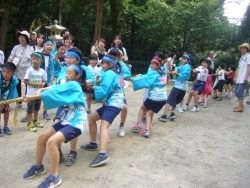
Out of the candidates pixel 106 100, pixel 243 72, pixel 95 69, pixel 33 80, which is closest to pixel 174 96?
pixel 95 69

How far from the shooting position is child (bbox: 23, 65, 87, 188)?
10.5 ft

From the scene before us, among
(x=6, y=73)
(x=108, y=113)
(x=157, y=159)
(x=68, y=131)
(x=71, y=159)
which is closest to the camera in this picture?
(x=68, y=131)

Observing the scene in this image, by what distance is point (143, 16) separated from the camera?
16.9 metres

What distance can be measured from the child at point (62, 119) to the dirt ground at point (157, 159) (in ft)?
0.60

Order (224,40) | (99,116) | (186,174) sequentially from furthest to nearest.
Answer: (224,40) → (99,116) → (186,174)

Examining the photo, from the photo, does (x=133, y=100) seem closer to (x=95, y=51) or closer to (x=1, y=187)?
(x=95, y=51)

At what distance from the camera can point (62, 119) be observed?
11.5ft

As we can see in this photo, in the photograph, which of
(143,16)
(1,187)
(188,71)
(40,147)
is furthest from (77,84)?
(143,16)

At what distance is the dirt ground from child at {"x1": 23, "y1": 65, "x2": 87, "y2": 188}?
18 cm

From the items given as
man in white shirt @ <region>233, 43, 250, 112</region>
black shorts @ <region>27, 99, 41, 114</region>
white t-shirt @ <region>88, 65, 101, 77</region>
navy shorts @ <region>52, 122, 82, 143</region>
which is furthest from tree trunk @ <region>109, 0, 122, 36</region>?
navy shorts @ <region>52, 122, 82, 143</region>

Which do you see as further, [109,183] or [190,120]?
[190,120]

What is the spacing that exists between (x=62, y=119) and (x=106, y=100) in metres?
0.88

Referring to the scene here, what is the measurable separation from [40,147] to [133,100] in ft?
18.2

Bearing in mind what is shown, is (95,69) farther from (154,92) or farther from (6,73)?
(6,73)
